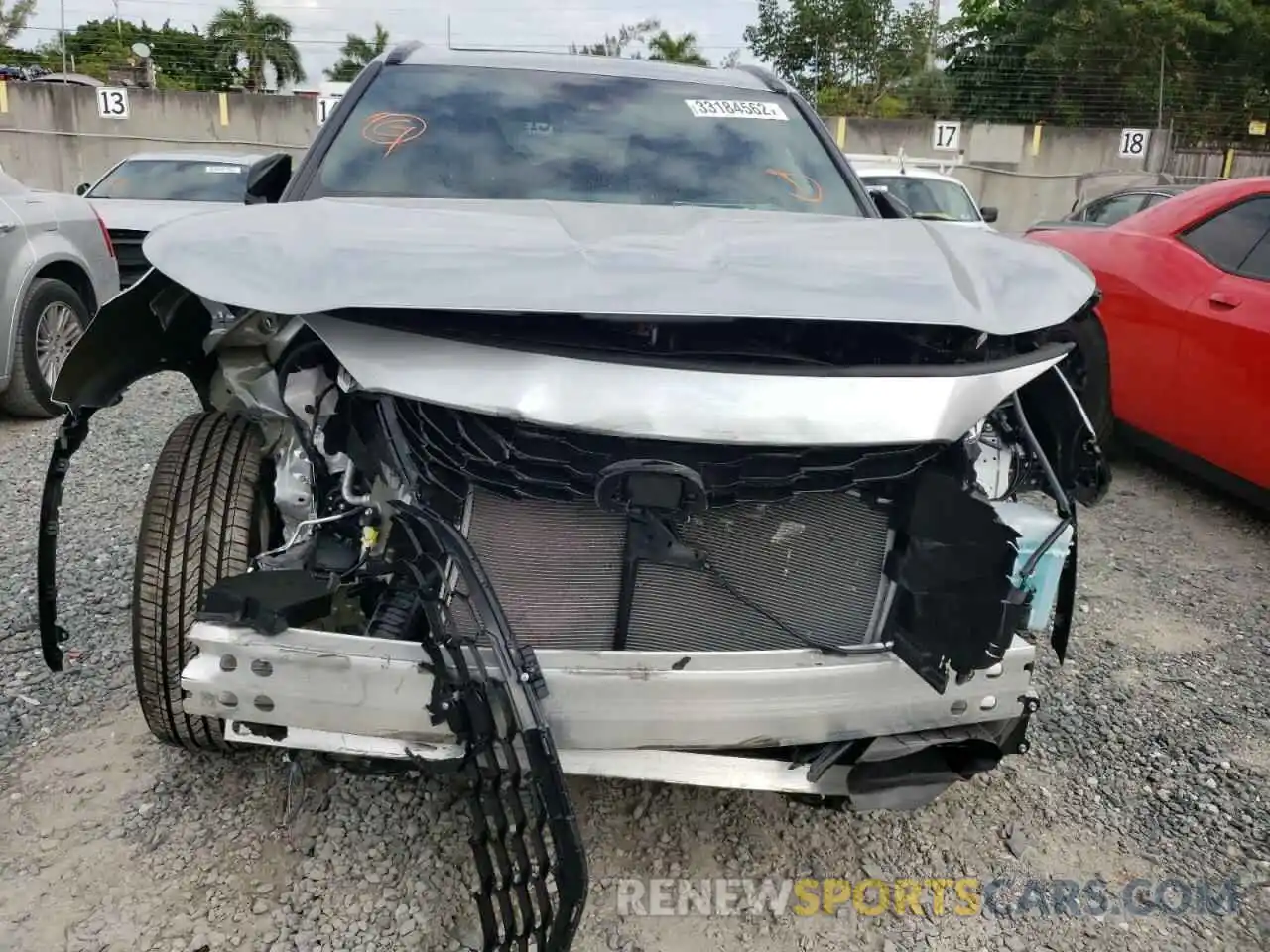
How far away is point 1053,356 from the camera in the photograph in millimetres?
1946

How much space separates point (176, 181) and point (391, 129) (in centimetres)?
695

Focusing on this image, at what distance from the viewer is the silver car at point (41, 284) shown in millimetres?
4969

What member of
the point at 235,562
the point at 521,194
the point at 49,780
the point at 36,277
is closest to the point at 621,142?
the point at 521,194

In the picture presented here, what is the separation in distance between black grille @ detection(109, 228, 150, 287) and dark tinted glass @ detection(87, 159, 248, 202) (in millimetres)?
993

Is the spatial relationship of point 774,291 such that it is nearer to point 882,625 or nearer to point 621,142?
point 882,625

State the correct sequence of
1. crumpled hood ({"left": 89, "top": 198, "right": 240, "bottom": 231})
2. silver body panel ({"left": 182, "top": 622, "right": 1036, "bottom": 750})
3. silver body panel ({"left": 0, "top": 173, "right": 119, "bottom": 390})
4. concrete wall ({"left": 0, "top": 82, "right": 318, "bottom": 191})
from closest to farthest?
silver body panel ({"left": 182, "top": 622, "right": 1036, "bottom": 750}), silver body panel ({"left": 0, "top": 173, "right": 119, "bottom": 390}), crumpled hood ({"left": 89, "top": 198, "right": 240, "bottom": 231}), concrete wall ({"left": 0, "top": 82, "right": 318, "bottom": 191})

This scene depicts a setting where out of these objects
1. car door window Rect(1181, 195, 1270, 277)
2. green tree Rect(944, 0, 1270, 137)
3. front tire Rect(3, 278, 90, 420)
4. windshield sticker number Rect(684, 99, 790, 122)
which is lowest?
front tire Rect(3, 278, 90, 420)

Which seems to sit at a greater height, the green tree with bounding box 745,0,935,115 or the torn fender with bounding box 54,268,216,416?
the green tree with bounding box 745,0,935,115

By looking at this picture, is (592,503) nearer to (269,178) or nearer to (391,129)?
(391,129)

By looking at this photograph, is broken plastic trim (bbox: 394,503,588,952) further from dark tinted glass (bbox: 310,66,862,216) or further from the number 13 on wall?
the number 13 on wall

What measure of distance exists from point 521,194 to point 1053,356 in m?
1.57

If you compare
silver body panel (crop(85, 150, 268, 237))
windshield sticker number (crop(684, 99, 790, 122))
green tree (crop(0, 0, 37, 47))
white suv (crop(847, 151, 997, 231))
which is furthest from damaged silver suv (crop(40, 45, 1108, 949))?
green tree (crop(0, 0, 37, 47))

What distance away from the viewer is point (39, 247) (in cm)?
519

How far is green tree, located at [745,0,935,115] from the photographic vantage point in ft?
88.1
